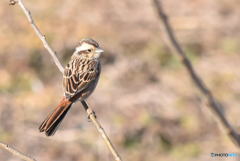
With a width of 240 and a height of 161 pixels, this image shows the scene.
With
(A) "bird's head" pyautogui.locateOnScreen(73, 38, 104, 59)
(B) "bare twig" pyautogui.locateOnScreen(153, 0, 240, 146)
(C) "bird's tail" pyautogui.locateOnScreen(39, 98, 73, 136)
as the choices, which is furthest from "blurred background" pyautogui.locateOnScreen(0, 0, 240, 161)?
(B) "bare twig" pyautogui.locateOnScreen(153, 0, 240, 146)

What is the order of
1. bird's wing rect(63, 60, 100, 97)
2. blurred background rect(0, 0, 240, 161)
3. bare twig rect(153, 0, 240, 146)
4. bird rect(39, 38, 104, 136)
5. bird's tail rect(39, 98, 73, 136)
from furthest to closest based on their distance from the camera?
blurred background rect(0, 0, 240, 161) < bird's wing rect(63, 60, 100, 97) < bird rect(39, 38, 104, 136) < bird's tail rect(39, 98, 73, 136) < bare twig rect(153, 0, 240, 146)

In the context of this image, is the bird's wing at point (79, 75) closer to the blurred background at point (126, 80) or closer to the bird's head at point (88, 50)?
the bird's head at point (88, 50)

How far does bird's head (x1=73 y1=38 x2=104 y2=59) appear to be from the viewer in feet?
15.8

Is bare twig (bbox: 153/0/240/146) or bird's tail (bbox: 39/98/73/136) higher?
bird's tail (bbox: 39/98/73/136)

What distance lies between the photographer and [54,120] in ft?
12.5

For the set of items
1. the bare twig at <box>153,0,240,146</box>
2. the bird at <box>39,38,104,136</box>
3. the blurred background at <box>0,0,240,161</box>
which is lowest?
the bare twig at <box>153,0,240,146</box>

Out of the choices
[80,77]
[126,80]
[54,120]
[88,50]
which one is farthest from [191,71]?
[126,80]

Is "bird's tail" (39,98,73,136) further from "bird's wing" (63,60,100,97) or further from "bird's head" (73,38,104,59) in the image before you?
"bird's head" (73,38,104,59)

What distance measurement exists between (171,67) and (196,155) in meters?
2.17

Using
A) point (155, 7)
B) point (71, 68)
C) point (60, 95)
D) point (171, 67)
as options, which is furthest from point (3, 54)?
point (155, 7)

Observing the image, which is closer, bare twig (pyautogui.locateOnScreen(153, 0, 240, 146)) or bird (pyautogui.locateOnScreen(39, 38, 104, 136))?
bare twig (pyautogui.locateOnScreen(153, 0, 240, 146))

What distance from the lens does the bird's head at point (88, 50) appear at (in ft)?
15.8

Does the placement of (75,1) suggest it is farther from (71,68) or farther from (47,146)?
(71,68)

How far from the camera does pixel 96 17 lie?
1005cm
